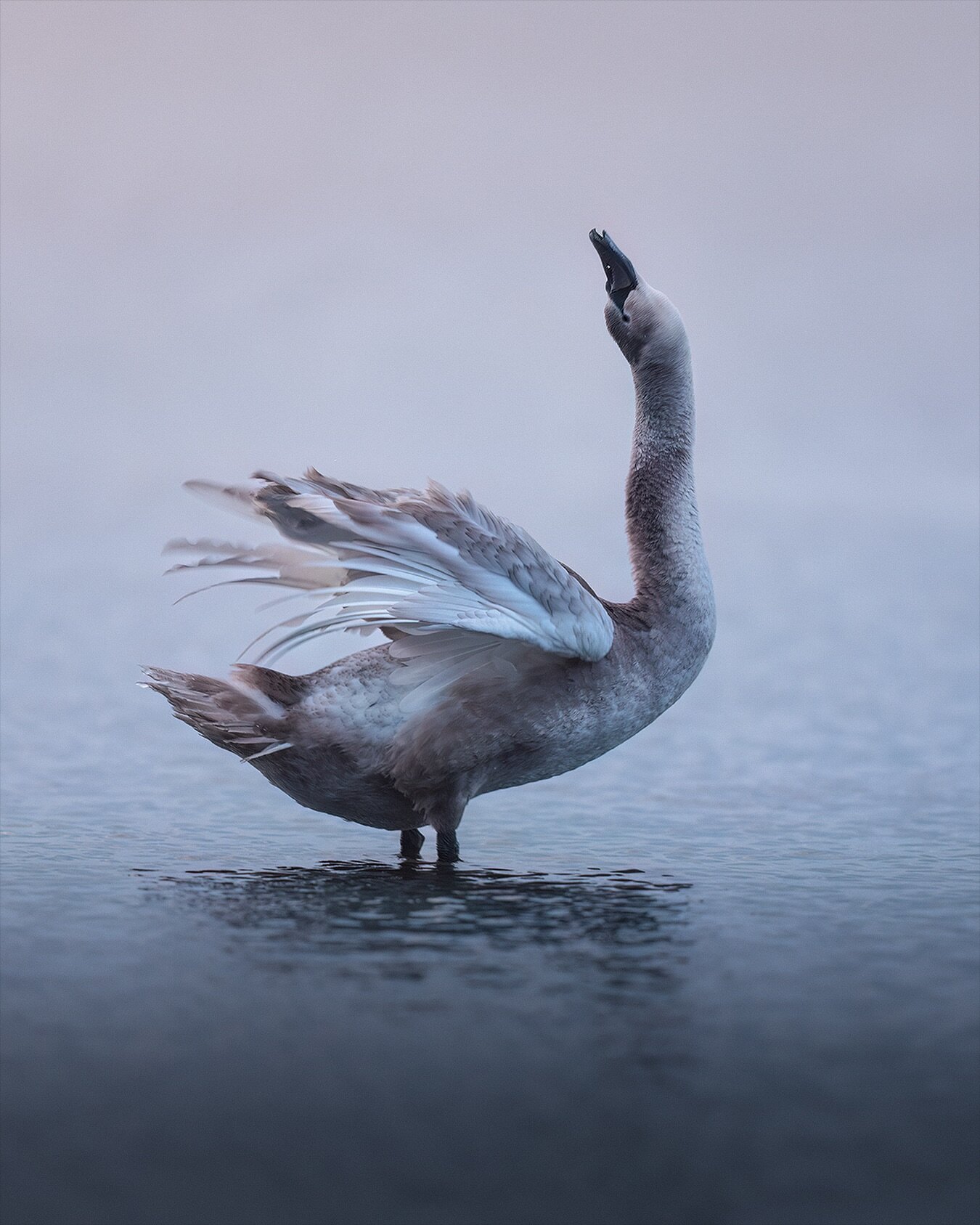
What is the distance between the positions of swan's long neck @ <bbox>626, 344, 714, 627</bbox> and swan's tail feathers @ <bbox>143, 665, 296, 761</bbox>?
3.99ft

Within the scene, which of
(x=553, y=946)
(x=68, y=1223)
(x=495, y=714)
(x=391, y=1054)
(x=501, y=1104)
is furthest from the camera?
(x=495, y=714)

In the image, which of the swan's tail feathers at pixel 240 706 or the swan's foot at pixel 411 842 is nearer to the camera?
the swan's tail feathers at pixel 240 706

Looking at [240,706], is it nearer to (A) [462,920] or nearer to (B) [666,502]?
(A) [462,920]

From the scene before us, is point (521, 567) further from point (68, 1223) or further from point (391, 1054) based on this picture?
point (68, 1223)

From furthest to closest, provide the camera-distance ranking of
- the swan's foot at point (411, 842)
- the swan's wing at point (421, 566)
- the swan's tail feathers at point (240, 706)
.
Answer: the swan's foot at point (411, 842), the swan's tail feathers at point (240, 706), the swan's wing at point (421, 566)

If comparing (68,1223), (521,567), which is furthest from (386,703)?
(68,1223)

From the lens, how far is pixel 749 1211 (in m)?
2.23

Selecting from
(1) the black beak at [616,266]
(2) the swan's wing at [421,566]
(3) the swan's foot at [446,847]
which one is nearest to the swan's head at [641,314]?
(1) the black beak at [616,266]

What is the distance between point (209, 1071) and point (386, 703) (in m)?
1.79

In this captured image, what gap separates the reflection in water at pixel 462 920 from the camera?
3.19 meters

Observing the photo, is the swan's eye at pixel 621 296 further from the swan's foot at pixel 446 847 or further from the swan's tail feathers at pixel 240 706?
the swan's foot at pixel 446 847

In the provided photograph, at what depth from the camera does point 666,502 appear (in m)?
4.89

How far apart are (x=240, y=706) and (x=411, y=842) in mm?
758

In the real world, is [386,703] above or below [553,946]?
above
